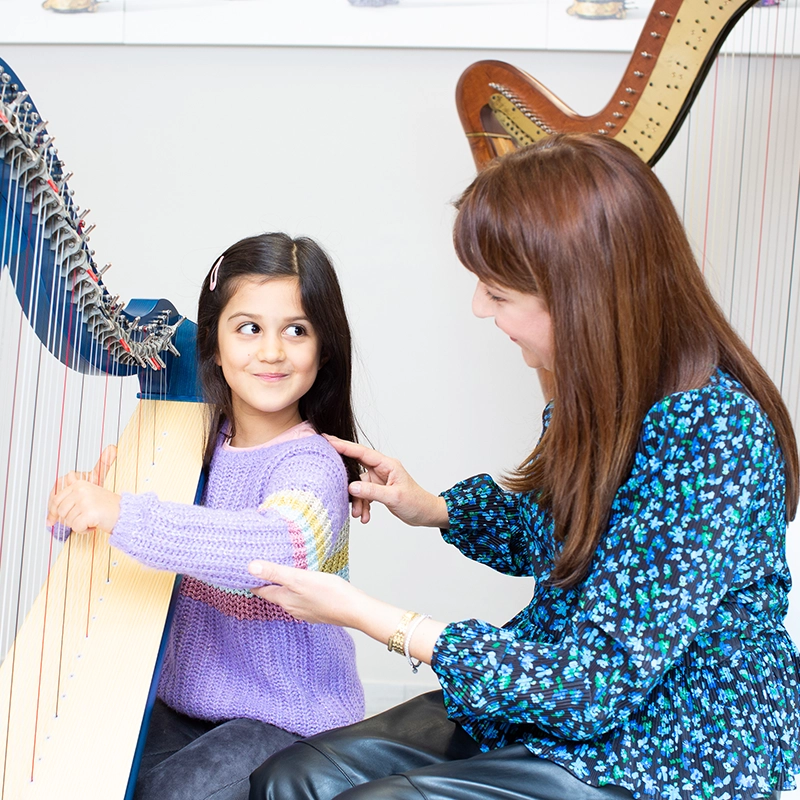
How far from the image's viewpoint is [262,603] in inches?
57.6

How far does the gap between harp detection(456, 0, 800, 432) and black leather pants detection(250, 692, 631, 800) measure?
1.15 meters

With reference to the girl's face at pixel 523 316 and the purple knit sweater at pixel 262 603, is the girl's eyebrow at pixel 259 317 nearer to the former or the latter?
the purple knit sweater at pixel 262 603

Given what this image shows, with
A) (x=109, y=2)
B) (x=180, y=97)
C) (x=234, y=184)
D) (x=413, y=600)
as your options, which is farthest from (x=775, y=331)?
(x=109, y=2)

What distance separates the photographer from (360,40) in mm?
2582

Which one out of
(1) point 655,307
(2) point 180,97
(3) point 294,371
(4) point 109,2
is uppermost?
(4) point 109,2

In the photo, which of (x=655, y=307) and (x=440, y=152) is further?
(x=440, y=152)

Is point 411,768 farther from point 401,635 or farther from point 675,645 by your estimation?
point 675,645

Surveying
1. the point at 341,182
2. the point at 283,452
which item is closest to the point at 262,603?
the point at 283,452

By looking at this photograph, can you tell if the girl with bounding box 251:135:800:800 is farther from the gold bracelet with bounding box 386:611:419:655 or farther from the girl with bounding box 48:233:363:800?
the girl with bounding box 48:233:363:800

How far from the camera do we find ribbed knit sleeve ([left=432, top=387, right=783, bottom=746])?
1.05 meters

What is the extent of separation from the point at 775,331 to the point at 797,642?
4.23ft

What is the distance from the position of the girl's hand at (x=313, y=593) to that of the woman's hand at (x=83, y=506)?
21cm

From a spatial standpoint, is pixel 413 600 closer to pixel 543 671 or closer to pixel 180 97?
pixel 180 97

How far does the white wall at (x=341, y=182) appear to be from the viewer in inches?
104
